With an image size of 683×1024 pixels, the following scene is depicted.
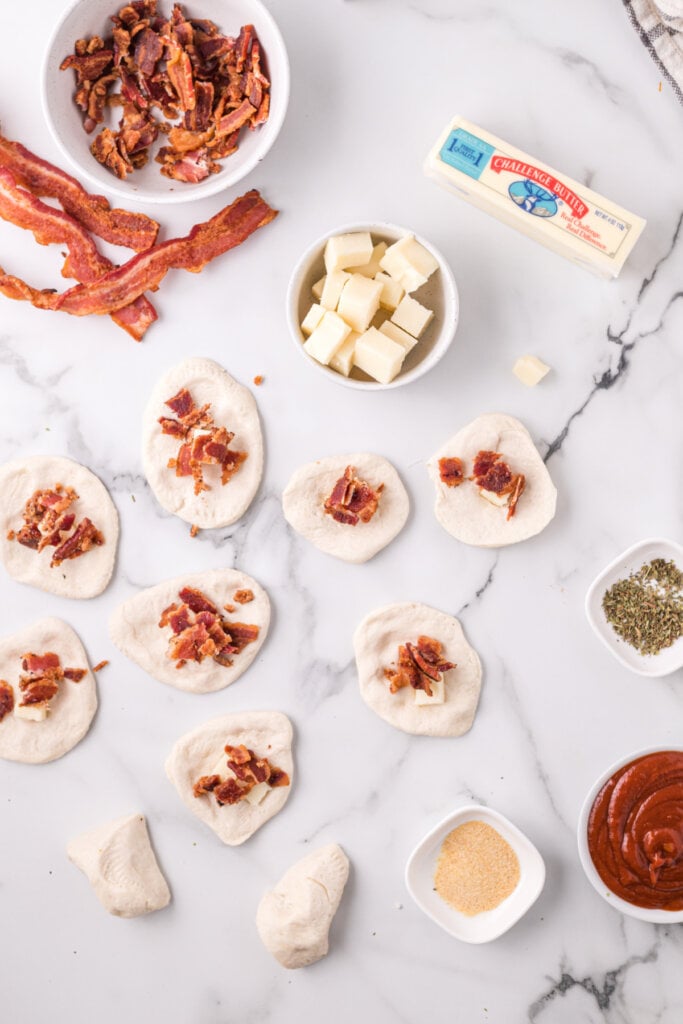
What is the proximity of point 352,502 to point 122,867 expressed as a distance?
112 centimetres

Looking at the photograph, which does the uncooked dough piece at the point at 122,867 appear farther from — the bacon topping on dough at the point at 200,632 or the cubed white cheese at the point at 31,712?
the bacon topping on dough at the point at 200,632

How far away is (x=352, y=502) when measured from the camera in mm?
2059

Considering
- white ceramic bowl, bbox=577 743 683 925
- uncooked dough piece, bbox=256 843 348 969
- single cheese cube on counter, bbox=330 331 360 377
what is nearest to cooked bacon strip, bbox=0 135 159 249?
single cheese cube on counter, bbox=330 331 360 377

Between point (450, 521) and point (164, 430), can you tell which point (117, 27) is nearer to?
point (164, 430)

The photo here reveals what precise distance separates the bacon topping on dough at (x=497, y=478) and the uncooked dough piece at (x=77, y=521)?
980 mm

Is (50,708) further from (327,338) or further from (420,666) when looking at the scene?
(327,338)

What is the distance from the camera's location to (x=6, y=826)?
2.15 m

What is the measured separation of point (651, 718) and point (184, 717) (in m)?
1.26

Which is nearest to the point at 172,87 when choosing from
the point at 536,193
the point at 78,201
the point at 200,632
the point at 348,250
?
the point at 78,201

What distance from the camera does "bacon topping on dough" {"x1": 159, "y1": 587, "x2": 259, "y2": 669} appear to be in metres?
2.06

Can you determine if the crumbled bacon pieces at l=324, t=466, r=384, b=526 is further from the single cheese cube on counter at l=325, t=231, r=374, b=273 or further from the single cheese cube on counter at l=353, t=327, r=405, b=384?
the single cheese cube on counter at l=325, t=231, r=374, b=273

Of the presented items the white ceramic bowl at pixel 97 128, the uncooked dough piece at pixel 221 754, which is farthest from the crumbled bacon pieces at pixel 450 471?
the white ceramic bowl at pixel 97 128

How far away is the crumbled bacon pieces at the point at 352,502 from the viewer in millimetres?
2047

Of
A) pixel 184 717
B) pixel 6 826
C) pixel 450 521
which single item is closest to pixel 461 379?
pixel 450 521
